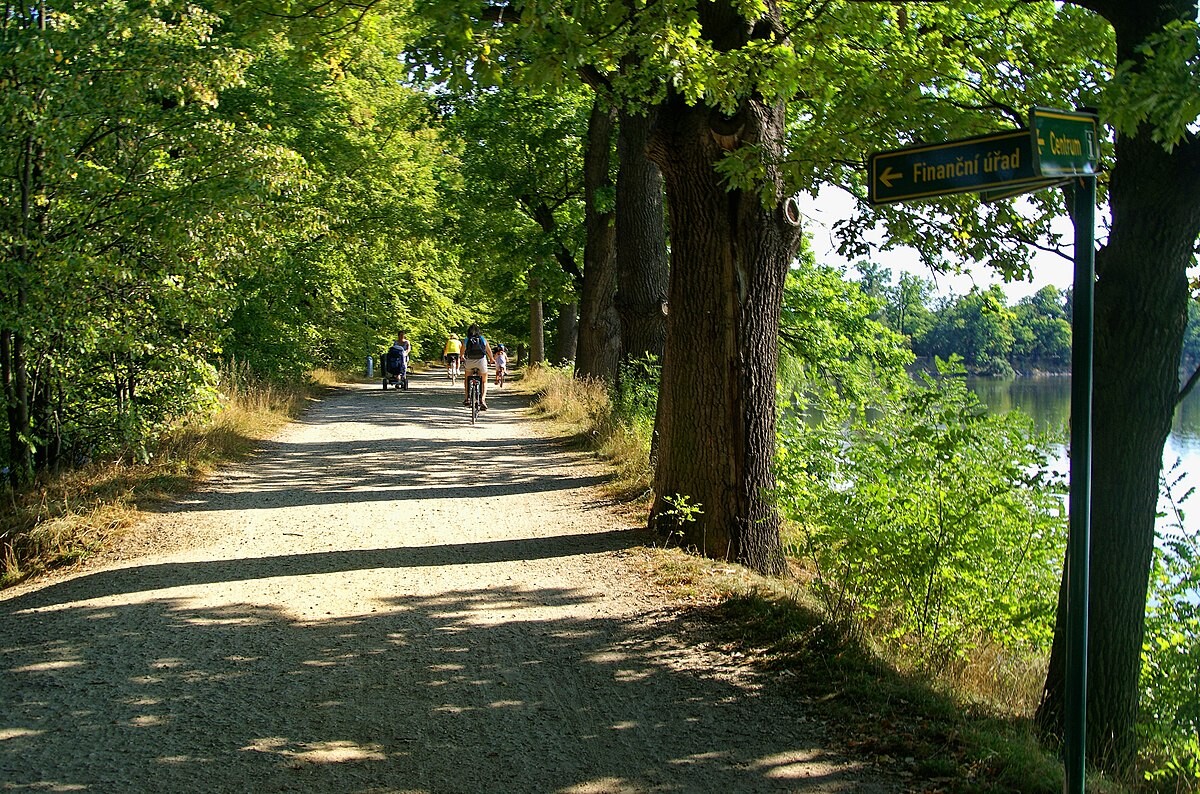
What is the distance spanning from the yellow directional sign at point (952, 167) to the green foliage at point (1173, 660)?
3.02 metres

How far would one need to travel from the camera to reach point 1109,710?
555cm

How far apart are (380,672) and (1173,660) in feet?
15.4

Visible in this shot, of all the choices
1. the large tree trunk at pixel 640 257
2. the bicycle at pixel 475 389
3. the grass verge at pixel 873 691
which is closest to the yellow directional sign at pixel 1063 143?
the grass verge at pixel 873 691

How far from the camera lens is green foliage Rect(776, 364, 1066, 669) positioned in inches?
272

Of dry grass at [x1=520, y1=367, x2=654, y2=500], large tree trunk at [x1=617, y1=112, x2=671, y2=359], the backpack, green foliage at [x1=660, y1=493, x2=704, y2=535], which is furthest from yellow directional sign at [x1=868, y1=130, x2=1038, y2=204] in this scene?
the backpack

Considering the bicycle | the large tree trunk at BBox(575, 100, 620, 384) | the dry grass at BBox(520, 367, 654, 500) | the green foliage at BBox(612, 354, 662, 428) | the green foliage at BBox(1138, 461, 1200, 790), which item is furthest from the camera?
the large tree trunk at BBox(575, 100, 620, 384)

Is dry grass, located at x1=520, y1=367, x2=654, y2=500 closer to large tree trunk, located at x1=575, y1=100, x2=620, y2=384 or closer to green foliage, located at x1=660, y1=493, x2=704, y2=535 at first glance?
large tree trunk, located at x1=575, y1=100, x2=620, y2=384

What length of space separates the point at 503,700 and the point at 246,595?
9.20 feet

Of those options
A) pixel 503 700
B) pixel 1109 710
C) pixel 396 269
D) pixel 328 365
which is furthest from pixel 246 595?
pixel 328 365

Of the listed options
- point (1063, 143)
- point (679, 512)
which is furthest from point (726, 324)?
point (1063, 143)

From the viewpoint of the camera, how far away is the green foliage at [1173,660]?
5.57m

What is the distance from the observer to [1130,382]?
17.6ft

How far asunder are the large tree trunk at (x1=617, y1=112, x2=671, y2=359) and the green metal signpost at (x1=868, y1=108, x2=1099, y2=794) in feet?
37.9

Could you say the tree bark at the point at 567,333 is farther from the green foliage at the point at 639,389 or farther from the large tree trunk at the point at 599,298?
the green foliage at the point at 639,389
